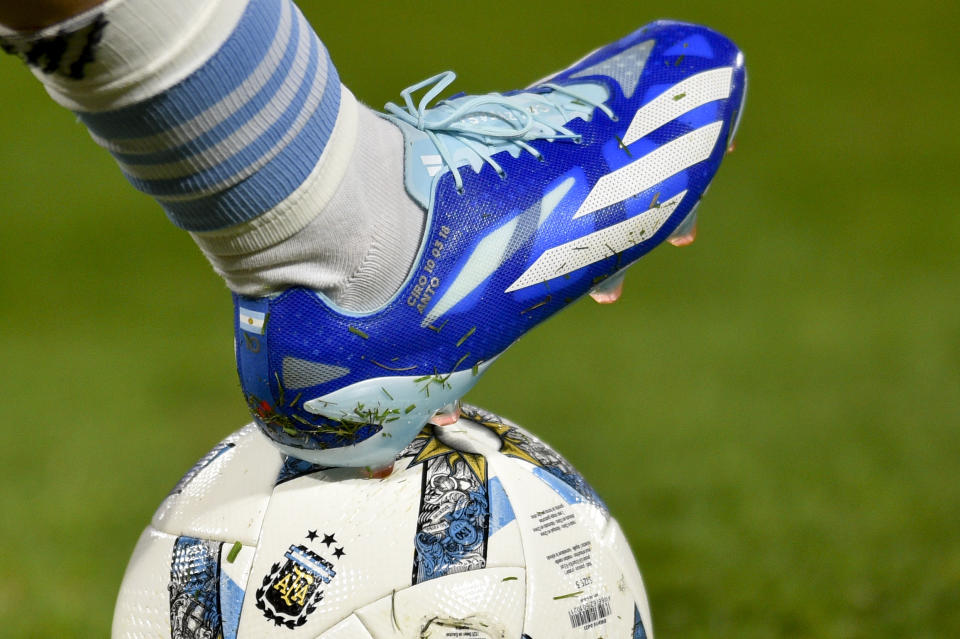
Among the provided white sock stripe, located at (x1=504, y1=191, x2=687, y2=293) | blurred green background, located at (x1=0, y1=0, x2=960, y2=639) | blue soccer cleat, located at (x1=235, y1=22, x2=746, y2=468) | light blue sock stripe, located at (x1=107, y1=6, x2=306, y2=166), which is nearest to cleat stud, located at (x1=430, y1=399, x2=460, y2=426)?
blue soccer cleat, located at (x1=235, y1=22, x2=746, y2=468)

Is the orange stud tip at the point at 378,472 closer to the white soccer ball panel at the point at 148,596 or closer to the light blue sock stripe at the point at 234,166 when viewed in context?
the white soccer ball panel at the point at 148,596

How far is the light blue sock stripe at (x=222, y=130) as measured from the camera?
33.9 inches

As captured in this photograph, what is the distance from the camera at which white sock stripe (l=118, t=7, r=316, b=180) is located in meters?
0.87

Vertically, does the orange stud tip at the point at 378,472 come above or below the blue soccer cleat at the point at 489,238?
below

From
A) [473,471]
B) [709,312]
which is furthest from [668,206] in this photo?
[709,312]

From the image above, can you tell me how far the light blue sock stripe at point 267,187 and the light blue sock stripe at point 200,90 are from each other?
0.07 meters

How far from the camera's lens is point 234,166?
0.88m

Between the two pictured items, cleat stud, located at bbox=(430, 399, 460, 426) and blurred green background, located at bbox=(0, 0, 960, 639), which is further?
blurred green background, located at bbox=(0, 0, 960, 639)

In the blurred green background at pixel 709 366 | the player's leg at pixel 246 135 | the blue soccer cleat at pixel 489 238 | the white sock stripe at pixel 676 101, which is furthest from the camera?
the blurred green background at pixel 709 366

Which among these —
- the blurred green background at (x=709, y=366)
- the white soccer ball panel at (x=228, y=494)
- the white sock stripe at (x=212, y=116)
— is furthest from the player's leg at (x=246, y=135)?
the blurred green background at (x=709, y=366)

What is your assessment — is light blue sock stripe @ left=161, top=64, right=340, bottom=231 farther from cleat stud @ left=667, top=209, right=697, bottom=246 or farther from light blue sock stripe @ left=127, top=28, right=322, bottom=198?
cleat stud @ left=667, top=209, right=697, bottom=246

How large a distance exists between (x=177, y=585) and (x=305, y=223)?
1.26 ft

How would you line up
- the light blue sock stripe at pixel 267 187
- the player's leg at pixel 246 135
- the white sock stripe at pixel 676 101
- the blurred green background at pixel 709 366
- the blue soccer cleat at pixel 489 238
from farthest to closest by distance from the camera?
1. the blurred green background at pixel 709 366
2. the white sock stripe at pixel 676 101
3. the blue soccer cleat at pixel 489 238
4. the light blue sock stripe at pixel 267 187
5. the player's leg at pixel 246 135

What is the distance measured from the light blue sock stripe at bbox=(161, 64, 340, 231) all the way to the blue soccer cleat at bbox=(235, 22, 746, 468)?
0.10 meters
